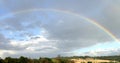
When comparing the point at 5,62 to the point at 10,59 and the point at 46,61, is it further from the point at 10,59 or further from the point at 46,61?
the point at 46,61

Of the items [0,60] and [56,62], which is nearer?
[0,60]

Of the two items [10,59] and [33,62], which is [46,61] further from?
[10,59]

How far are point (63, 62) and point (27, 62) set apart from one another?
30.9m

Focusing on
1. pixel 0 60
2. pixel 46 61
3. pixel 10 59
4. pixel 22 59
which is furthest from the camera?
pixel 46 61

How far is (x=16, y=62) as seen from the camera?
448 ft

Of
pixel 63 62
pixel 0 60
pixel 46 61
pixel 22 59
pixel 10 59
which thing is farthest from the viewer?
pixel 63 62

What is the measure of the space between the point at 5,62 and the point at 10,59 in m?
8.01

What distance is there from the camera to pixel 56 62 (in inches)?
6368

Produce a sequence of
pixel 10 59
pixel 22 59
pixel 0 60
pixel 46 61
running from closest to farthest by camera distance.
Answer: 1. pixel 0 60
2. pixel 10 59
3. pixel 22 59
4. pixel 46 61

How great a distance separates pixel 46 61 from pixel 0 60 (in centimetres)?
3814

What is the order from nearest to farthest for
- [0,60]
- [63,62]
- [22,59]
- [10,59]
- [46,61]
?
[0,60] < [10,59] < [22,59] < [46,61] < [63,62]

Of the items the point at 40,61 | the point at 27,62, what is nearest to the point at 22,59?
the point at 27,62

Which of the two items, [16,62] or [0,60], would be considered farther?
[16,62]

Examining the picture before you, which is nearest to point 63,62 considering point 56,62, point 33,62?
point 56,62
